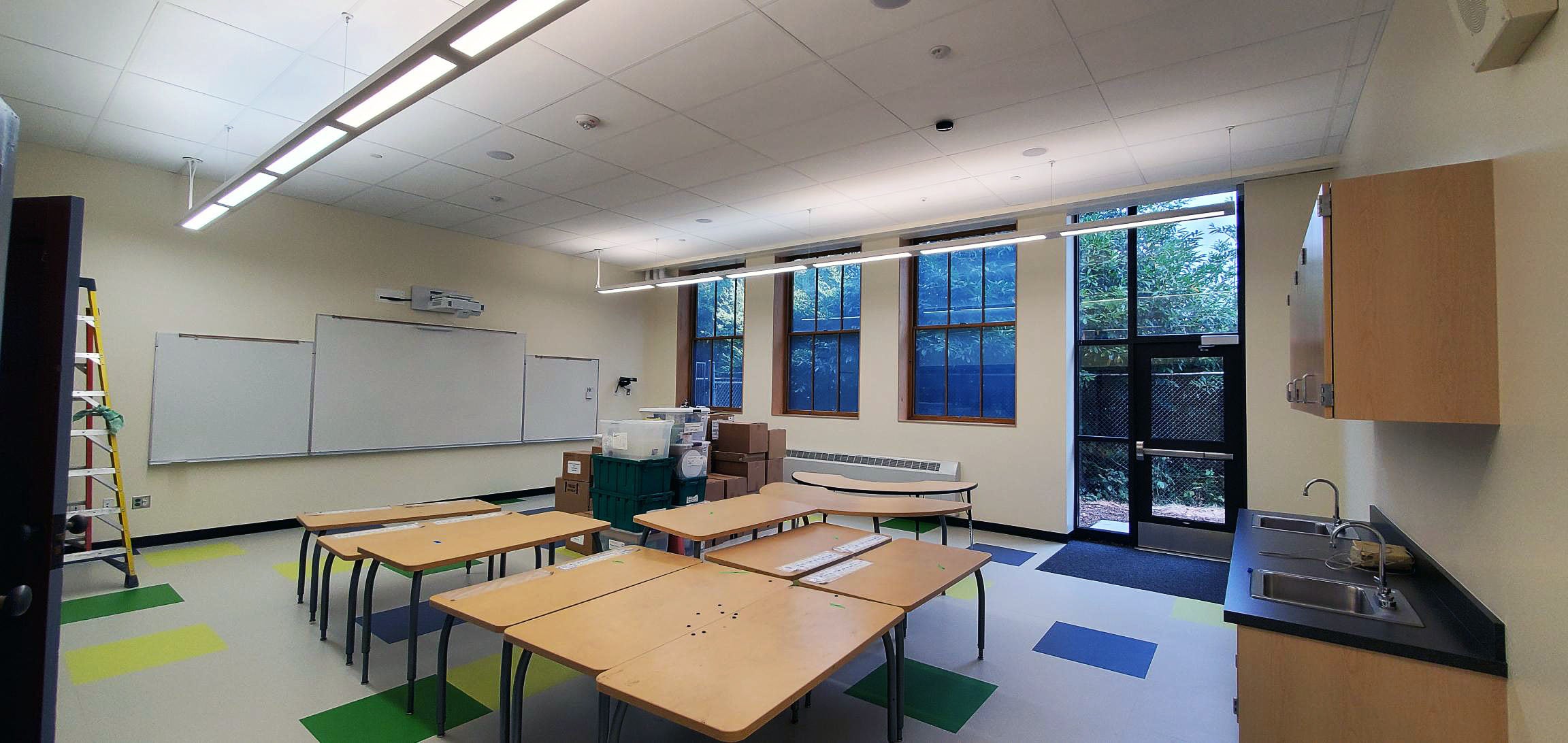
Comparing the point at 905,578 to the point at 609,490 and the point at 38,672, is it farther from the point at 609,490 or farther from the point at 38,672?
the point at 609,490

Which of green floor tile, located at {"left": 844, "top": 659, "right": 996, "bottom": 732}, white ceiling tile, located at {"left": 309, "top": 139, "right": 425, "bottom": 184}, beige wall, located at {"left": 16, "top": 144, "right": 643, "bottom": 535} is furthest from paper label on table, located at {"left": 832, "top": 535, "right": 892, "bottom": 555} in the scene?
beige wall, located at {"left": 16, "top": 144, "right": 643, "bottom": 535}

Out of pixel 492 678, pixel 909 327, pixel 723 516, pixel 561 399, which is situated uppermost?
pixel 909 327

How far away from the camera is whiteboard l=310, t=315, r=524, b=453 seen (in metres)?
6.17

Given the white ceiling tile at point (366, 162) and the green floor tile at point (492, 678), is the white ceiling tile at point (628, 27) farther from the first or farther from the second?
the green floor tile at point (492, 678)

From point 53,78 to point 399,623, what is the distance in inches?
149

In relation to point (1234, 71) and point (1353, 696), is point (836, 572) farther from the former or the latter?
point (1234, 71)

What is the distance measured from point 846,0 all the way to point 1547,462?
271 cm

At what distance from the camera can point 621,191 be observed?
554cm

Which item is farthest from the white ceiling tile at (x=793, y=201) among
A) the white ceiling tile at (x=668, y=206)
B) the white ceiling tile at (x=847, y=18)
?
the white ceiling tile at (x=847, y=18)

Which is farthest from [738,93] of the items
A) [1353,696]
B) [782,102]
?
[1353,696]

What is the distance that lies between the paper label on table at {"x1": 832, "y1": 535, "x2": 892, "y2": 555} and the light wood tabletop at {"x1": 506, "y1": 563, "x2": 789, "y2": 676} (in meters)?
0.65

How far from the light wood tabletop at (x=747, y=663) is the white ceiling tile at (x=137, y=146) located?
5565 mm

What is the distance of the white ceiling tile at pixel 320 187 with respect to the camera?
5312mm

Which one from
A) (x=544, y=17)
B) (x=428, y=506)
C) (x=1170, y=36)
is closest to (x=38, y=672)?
(x=544, y=17)
